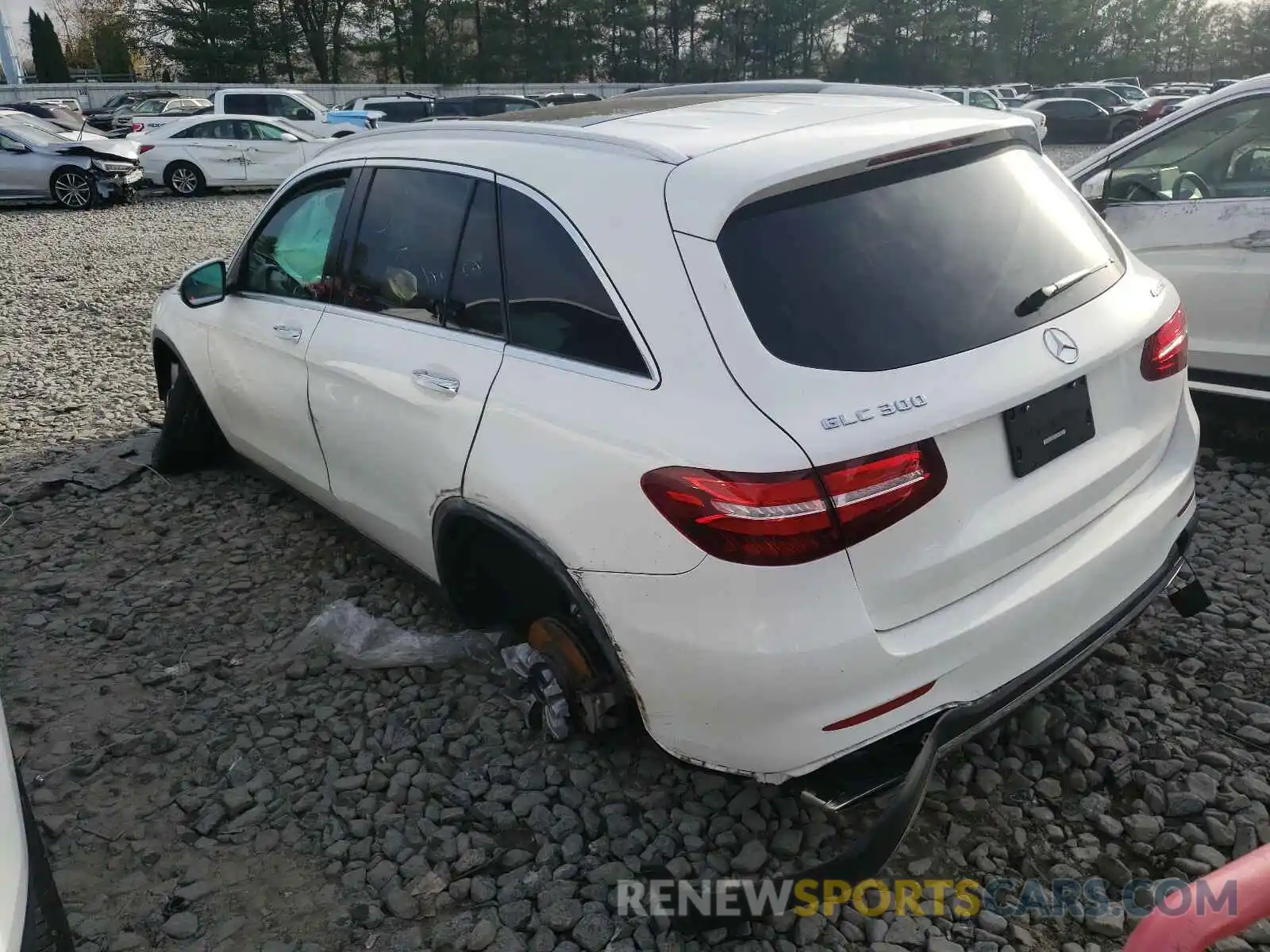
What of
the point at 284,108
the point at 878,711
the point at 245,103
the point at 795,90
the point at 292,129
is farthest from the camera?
the point at 284,108

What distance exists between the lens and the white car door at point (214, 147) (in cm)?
1891

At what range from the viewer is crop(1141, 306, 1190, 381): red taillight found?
2701 millimetres

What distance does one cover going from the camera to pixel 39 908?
1.73m

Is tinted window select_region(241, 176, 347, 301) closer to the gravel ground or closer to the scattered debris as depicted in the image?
the gravel ground

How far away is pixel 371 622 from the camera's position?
372 cm

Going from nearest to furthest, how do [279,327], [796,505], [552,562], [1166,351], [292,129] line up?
1. [796,505]
2. [552,562]
3. [1166,351]
4. [279,327]
5. [292,129]

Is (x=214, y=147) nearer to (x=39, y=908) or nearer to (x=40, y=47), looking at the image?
(x=39, y=908)

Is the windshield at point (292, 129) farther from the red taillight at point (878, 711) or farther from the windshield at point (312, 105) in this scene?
the red taillight at point (878, 711)

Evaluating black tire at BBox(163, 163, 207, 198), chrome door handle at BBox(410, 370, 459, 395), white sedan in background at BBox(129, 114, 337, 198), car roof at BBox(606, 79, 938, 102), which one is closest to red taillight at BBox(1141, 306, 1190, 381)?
car roof at BBox(606, 79, 938, 102)

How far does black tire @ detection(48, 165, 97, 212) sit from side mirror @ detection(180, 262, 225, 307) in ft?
49.6

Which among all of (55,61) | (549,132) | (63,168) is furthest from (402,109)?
(55,61)

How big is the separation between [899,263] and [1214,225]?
3.18 metres

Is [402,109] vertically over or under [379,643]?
over

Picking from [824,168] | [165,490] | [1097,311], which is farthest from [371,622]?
[1097,311]
